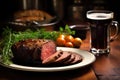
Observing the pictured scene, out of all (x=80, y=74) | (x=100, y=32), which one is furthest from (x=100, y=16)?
(x=80, y=74)

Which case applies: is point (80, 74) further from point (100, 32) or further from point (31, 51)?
point (100, 32)

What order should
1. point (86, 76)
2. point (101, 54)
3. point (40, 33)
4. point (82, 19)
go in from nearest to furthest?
point (86, 76) < point (101, 54) < point (40, 33) < point (82, 19)

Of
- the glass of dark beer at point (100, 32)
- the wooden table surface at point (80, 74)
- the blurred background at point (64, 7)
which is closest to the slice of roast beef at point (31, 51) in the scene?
the wooden table surface at point (80, 74)

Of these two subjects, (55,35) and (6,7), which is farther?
(6,7)

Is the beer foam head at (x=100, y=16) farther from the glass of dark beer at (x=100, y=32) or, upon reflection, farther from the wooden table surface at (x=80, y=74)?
the wooden table surface at (x=80, y=74)

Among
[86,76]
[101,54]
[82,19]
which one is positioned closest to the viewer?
[86,76]

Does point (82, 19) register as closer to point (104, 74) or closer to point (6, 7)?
point (6, 7)

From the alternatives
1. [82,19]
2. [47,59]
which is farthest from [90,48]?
[82,19]
